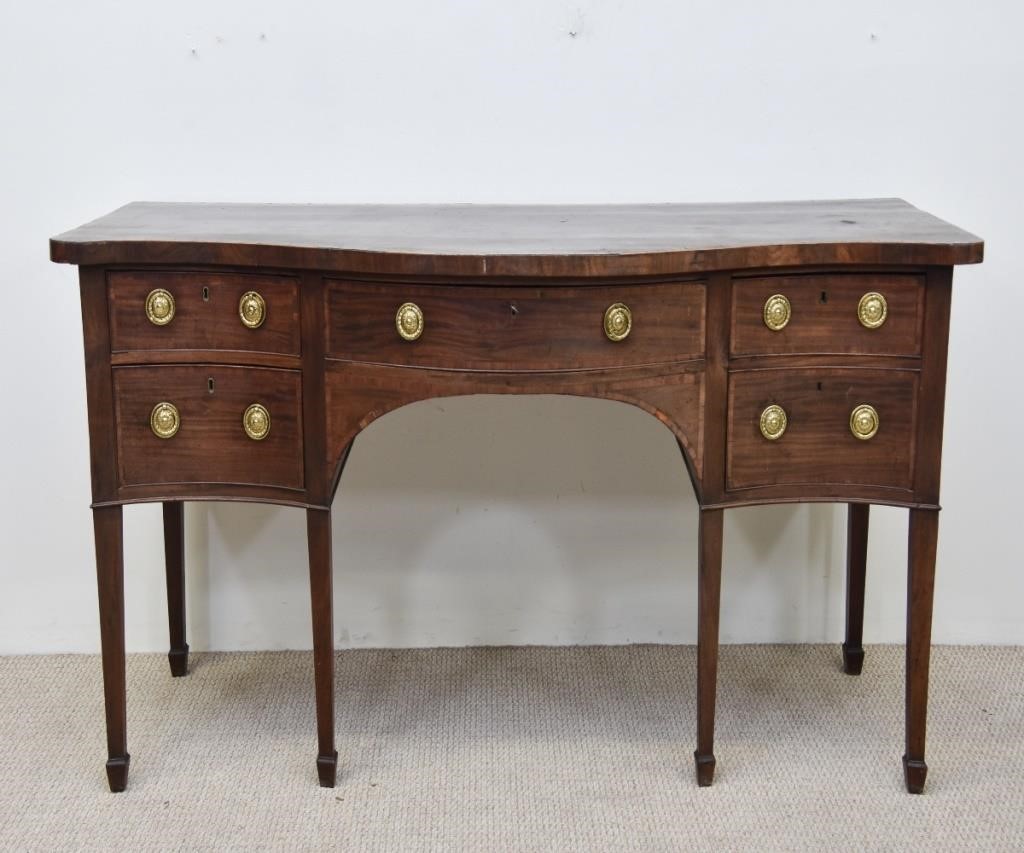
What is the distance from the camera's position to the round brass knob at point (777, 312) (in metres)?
2.10

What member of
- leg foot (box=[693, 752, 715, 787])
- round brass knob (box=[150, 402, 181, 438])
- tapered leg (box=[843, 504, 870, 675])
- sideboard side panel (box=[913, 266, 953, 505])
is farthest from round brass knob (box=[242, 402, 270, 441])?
tapered leg (box=[843, 504, 870, 675])

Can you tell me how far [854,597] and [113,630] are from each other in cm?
132

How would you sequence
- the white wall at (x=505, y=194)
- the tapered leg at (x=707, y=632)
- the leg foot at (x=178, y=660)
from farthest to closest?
the leg foot at (x=178, y=660)
the white wall at (x=505, y=194)
the tapered leg at (x=707, y=632)

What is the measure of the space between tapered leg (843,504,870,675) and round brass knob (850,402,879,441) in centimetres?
55

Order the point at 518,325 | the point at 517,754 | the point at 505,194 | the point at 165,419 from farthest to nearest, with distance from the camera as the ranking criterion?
the point at 505,194
the point at 517,754
the point at 165,419
the point at 518,325

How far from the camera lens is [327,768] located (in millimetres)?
2289

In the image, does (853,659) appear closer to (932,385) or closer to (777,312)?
(932,385)

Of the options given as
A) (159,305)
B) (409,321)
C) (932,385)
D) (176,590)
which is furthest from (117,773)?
(932,385)

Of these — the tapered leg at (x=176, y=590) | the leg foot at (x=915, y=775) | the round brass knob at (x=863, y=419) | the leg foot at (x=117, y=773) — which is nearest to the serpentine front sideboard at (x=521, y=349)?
the round brass knob at (x=863, y=419)

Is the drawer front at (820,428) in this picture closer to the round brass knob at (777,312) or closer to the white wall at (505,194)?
the round brass knob at (777,312)

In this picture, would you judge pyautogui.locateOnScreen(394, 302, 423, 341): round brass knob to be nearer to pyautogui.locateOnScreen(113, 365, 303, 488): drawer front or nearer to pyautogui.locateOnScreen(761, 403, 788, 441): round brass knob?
pyautogui.locateOnScreen(113, 365, 303, 488): drawer front

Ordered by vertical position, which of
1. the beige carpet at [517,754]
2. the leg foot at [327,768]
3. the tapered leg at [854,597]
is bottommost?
the beige carpet at [517,754]

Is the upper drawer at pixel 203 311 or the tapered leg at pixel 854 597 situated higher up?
the upper drawer at pixel 203 311

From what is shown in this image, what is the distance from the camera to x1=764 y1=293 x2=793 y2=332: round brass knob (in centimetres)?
210
